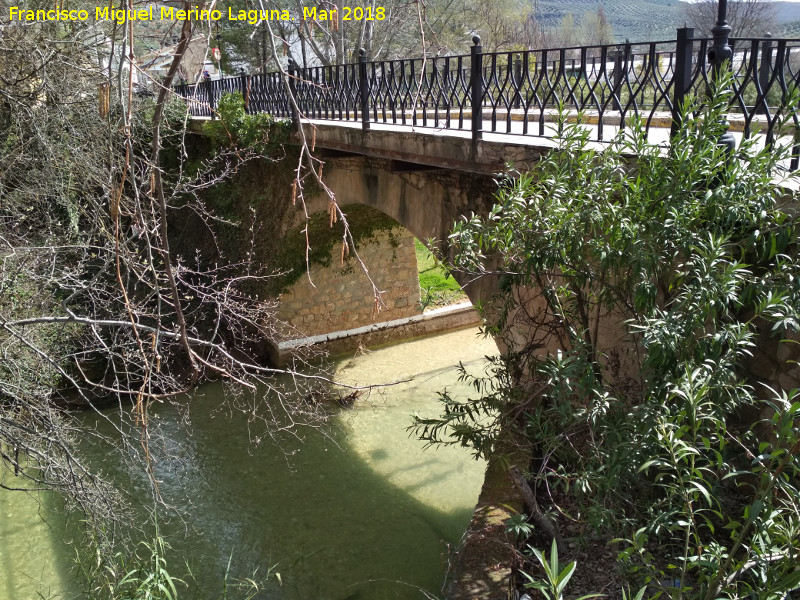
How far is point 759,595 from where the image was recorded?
213cm

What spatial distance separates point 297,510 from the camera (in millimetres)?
6973

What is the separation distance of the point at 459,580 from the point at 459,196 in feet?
11.3

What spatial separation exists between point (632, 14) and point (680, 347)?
199 ft

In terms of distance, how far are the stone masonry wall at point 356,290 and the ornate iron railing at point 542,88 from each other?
2.85 m

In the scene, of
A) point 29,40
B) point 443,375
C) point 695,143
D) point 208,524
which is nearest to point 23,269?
point 29,40

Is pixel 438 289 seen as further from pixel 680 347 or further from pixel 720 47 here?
pixel 680 347

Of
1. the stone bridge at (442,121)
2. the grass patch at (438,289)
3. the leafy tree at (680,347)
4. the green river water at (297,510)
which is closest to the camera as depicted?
the leafy tree at (680,347)

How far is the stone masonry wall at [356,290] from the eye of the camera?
11.2m

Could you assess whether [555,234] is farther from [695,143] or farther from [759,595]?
[759,595]

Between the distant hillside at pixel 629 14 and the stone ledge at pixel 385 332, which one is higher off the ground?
the distant hillside at pixel 629 14

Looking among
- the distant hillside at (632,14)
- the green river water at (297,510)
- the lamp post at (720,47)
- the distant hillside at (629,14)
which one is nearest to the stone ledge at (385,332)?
the green river water at (297,510)

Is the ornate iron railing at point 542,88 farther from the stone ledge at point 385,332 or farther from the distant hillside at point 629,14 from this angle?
the distant hillside at point 629,14

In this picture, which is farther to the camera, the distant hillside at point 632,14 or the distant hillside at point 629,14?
the distant hillside at point 629,14

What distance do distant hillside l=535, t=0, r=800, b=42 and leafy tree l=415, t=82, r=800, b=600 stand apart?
4714 centimetres
